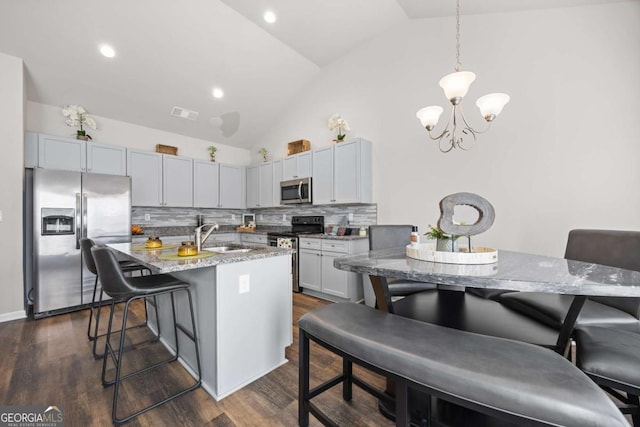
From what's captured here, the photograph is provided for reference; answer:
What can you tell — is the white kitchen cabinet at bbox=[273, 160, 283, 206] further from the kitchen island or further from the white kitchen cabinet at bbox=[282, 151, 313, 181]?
the kitchen island

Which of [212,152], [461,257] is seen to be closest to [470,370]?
[461,257]

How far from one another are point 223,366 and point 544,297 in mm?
2124

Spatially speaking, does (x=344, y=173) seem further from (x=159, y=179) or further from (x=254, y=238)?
(x=159, y=179)

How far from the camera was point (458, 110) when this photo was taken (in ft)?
9.84

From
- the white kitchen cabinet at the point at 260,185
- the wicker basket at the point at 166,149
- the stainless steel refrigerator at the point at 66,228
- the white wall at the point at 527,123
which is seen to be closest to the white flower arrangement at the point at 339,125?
the white wall at the point at 527,123

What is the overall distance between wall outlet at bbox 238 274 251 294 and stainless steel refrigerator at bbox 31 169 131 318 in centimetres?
270

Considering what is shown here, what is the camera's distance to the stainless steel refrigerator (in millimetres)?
2959

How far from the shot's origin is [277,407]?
158 centimetres

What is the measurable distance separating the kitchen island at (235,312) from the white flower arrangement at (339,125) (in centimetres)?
246

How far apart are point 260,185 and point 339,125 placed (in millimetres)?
2037

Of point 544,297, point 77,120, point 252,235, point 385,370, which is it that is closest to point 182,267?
point 385,370

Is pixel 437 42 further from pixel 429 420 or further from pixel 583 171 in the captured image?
pixel 429 420

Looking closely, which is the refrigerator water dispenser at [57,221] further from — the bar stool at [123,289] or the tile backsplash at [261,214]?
the bar stool at [123,289]

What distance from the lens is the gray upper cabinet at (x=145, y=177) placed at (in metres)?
4.06
